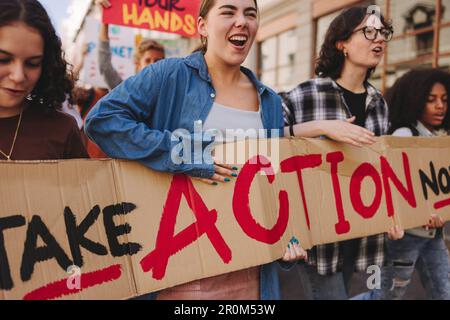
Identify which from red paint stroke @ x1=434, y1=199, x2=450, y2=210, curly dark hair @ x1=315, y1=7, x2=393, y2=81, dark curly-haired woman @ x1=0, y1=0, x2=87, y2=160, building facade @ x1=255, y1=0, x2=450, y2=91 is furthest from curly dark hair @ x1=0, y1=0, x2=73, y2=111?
building facade @ x1=255, y1=0, x2=450, y2=91

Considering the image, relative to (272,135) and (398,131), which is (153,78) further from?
(398,131)

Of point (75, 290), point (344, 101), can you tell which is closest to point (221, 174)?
point (75, 290)

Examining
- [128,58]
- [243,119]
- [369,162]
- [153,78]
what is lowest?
[369,162]

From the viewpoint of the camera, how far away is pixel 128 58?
3.82 metres

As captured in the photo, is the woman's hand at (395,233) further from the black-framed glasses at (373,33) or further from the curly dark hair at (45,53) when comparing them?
the curly dark hair at (45,53)

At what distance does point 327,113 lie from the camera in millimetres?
2059

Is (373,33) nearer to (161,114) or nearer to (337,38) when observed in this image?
(337,38)

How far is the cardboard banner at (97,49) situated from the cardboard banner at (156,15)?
297 millimetres

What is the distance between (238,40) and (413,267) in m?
1.84

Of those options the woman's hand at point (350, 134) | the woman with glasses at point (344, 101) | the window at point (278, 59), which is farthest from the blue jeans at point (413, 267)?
the window at point (278, 59)

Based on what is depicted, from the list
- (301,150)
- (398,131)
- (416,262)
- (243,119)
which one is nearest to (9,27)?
(243,119)

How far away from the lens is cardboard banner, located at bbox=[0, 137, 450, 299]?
1.21 metres

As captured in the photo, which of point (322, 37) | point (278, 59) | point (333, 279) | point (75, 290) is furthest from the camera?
point (278, 59)

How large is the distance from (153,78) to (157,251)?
23.4 inches
